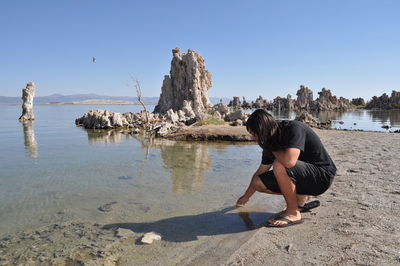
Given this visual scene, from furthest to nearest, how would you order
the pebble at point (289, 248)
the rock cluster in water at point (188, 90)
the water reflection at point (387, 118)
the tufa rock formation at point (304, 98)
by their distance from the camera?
the tufa rock formation at point (304, 98)
the water reflection at point (387, 118)
the rock cluster in water at point (188, 90)
the pebble at point (289, 248)

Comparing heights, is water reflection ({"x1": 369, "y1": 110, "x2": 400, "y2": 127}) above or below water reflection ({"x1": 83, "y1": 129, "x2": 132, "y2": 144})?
above

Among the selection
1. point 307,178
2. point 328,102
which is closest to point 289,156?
point 307,178

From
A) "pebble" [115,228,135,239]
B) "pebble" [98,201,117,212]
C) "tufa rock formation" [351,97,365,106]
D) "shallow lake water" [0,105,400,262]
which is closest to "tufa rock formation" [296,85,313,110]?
→ "tufa rock formation" [351,97,365,106]

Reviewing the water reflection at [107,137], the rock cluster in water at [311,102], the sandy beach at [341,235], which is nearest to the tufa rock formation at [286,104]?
the rock cluster in water at [311,102]

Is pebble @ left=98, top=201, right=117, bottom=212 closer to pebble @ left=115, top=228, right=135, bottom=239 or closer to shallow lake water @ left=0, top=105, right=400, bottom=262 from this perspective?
shallow lake water @ left=0, top=105, right=400, bottom=262

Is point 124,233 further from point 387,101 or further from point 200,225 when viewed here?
point 387,101

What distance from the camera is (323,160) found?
4.38 meters

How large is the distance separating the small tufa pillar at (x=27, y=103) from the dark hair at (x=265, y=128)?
37.1 metres

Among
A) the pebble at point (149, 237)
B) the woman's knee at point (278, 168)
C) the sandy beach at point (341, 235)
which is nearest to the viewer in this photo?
the sandy beach at point (341, 235)

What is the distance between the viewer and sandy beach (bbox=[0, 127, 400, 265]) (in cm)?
357

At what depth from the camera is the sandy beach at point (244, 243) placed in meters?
3.57

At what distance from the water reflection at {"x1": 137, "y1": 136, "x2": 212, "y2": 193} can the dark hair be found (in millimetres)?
3321

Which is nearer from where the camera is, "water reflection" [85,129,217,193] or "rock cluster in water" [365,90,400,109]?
"water reflection" [85,129,217,193]

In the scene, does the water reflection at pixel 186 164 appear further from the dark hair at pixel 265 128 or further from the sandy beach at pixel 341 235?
the dark hair at pixel 265 128
